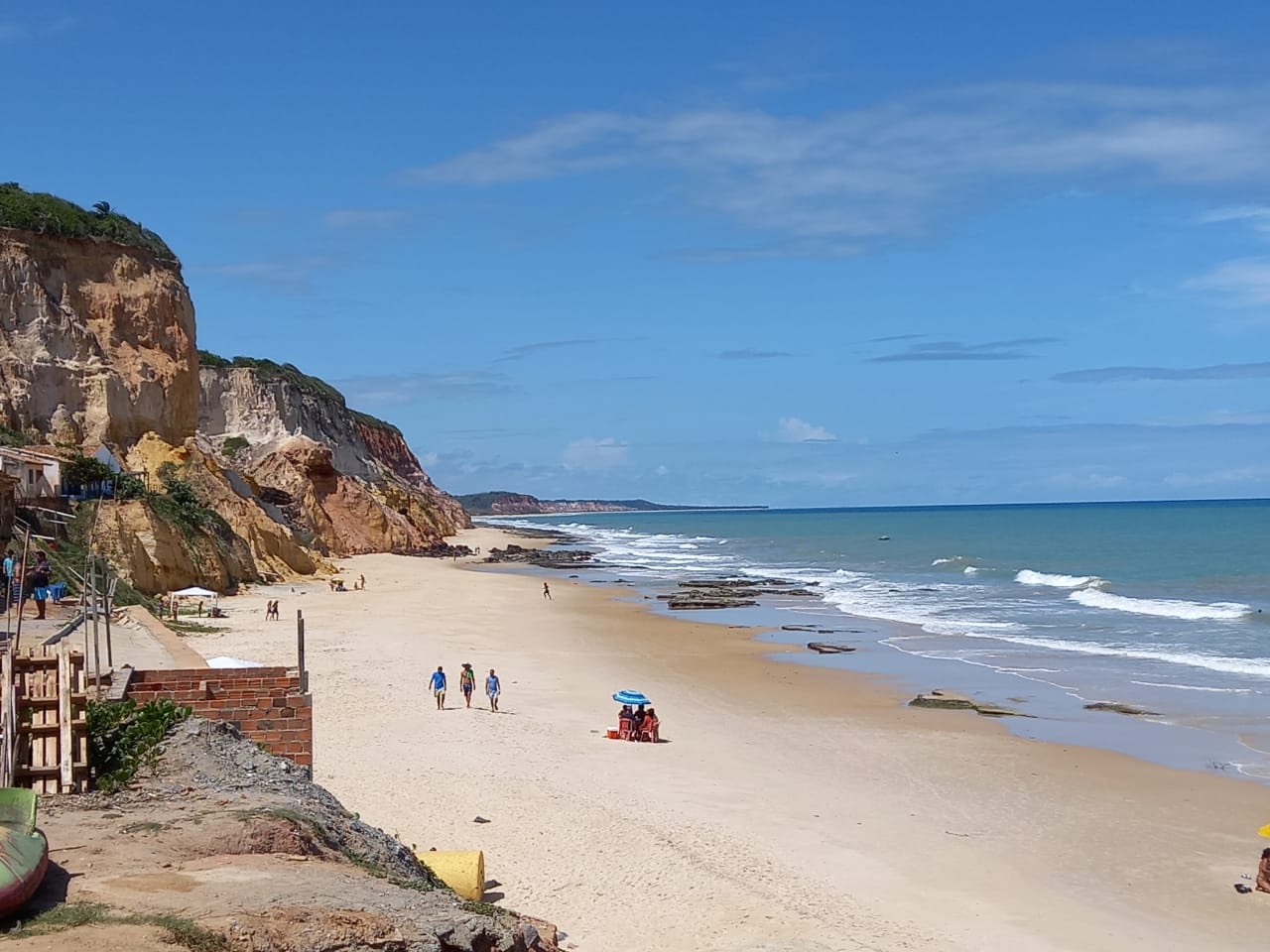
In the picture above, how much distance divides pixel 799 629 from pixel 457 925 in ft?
99.6

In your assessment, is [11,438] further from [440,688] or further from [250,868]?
[250,868]

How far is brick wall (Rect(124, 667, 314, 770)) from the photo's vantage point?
9.73 meters

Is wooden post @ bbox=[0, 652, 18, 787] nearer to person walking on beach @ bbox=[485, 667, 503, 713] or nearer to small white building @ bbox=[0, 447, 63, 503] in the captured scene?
person walking on beach @ bbox=[485, 667, 503, 713]

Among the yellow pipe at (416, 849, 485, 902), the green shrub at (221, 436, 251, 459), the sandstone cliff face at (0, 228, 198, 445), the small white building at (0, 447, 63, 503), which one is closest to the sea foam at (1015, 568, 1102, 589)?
the sandstone cliff face at (0, 228, 198, 445)

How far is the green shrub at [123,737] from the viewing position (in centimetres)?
816

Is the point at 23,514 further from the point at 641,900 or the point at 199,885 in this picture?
the point at 199,885

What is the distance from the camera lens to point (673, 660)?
29.2 m

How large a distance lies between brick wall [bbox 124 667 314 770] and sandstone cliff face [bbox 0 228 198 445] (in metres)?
30.9

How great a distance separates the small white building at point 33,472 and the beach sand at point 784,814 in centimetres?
655

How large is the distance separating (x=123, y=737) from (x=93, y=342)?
3669 centimetres

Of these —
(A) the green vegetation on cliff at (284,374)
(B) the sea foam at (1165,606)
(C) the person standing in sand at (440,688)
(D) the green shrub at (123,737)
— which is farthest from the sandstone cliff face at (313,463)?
(D) the green shrub at (123,737)

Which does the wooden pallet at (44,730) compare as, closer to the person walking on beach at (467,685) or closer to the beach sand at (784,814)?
the beach sand at (784,814)

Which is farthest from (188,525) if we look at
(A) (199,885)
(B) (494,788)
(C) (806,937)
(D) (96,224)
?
(A) (199,885)

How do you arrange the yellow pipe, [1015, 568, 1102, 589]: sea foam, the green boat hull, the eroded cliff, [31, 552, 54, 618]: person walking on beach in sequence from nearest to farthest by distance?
the green boat hull < the yellow pipe < [31, 552, 54, 618]: person walking on beach < the eroded cliff < [1015, 568, 1102, 589]: sea foam
